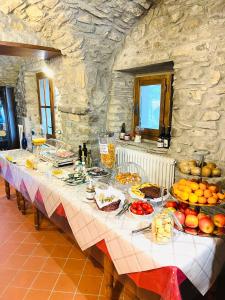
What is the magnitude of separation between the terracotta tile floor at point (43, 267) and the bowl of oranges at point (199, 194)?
102 cm

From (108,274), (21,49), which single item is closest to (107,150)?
(108,274)

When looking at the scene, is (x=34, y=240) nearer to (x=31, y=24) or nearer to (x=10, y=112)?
(x=31, y=24)

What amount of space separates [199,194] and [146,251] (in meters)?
0.54

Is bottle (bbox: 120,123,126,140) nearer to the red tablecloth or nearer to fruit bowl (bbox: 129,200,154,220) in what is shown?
fruit bowl (bbox: 129,200,154,220)

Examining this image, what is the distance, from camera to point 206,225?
1294 millimetres

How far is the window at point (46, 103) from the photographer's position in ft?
13.2

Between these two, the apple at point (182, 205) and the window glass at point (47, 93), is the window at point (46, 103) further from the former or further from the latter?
the apple at point (182, 205)

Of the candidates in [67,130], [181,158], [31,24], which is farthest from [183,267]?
[31,24]

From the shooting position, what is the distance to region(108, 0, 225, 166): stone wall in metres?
1.94

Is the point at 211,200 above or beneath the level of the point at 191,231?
above

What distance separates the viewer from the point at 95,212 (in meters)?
1.54

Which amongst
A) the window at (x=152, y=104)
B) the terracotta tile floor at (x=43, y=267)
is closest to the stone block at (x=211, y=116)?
the window at (x=152, y=104)

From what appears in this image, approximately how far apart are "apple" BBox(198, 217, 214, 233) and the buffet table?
0.17ft

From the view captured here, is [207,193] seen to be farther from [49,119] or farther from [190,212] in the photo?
[49,119]
